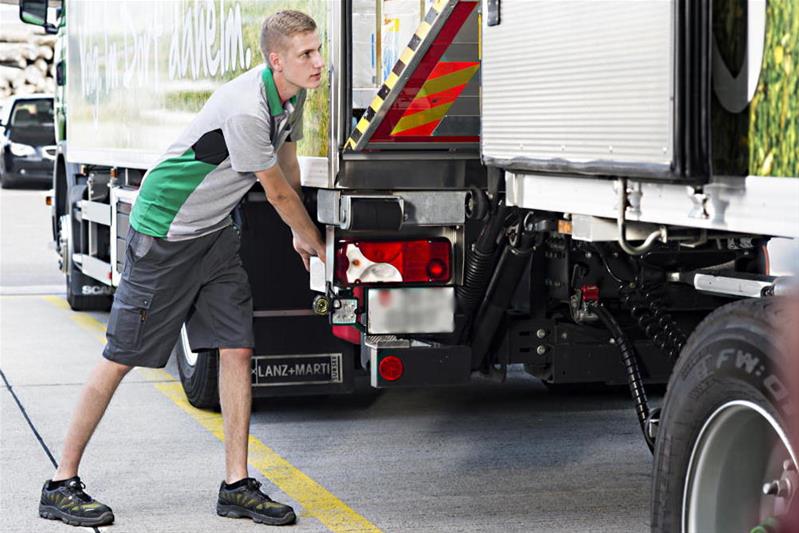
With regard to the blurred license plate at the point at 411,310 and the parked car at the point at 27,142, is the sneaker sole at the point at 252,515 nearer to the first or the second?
the blurred license plate at the point at 411,310

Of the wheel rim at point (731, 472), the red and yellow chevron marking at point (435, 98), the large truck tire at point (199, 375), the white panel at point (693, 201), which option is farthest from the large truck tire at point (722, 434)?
the large truck tire at point (199, 375)

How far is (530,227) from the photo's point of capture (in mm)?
5457

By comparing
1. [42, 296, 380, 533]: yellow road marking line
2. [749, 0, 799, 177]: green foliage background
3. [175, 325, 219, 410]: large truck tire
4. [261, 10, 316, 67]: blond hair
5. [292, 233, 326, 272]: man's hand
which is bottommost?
[42, 296, 380, 533]: yellow road marking line

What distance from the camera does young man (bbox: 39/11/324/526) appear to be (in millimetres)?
5637

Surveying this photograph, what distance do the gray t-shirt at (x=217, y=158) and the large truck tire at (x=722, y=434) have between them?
2.21 meters

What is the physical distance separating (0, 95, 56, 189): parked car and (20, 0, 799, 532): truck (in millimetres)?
20590

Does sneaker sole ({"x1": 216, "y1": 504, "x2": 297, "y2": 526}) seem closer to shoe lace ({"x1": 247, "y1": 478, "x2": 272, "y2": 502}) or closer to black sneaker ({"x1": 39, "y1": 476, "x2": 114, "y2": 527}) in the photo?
shoe lace ({"x1": 247, "y1": 478, "x2": 272, "y2": 502})

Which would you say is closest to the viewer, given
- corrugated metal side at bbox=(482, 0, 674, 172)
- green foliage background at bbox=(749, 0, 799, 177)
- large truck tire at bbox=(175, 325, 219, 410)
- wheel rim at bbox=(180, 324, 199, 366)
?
green foliage background at bbox=(749, 0, 799, 177)

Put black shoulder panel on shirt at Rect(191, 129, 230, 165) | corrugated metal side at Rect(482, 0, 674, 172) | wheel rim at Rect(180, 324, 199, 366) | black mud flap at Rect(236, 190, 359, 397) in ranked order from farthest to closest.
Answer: wheel rim at Rect(180, 324, 199, 366), black mud flap at Rect(236, 190, 359, 397), black shoulder panel on shirt at Rect(191, 129, 230, 165), corrugated metal side at Rect(482, 0, 674, 172)

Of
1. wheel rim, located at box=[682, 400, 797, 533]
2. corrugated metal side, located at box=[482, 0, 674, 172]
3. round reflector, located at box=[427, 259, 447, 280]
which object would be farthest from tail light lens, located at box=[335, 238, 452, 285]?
wheel rim, located at box=[682, 400, 797, 533]

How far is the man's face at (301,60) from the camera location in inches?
220

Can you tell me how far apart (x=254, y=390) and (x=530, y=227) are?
7.98ft

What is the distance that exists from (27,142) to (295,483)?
26011 millimetres

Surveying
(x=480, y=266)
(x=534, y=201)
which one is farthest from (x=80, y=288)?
(x=534, y=201)
